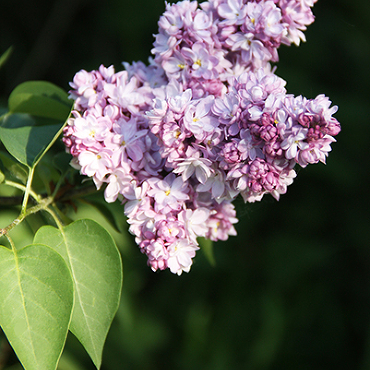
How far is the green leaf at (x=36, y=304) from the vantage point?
37.7 inches

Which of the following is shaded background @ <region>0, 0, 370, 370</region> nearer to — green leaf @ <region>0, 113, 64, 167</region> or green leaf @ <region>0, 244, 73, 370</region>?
green leaf @ <region>0, 113, 64, 167</region>

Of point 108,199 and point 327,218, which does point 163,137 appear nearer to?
point 108,199

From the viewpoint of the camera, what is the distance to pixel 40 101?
4.81ft

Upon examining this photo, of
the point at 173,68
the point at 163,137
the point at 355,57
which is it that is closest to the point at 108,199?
the point at 163,137

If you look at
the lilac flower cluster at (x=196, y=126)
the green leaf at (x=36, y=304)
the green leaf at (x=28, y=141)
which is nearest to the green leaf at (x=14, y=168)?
the green leaf at (x=28, y=141)

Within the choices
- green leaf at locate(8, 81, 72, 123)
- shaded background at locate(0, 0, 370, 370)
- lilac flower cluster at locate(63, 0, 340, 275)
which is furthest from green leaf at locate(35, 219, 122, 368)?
shaded background at locate(0, 0, 370, 370)

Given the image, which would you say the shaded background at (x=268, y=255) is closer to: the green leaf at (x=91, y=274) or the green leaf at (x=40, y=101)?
the green leaf at (x=40, y=101)

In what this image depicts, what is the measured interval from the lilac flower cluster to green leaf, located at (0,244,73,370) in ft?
0.70

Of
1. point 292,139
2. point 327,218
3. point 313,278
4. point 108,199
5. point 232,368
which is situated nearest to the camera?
point 292,139

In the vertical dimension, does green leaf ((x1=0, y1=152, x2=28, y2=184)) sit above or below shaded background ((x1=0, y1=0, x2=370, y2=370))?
above

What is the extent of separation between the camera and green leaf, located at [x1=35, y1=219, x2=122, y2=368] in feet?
3.50

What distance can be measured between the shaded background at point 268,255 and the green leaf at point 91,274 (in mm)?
1446

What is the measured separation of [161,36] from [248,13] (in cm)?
24

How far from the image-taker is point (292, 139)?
3.15ft
